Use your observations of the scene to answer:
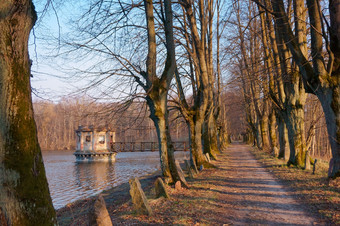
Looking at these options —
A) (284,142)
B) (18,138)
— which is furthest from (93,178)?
(18,138)

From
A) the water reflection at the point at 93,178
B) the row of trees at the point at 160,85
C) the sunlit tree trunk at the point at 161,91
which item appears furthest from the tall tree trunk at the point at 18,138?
the water reflection at the point at 93,178

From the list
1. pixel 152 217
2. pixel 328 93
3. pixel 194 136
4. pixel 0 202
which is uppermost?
pixel 328 93

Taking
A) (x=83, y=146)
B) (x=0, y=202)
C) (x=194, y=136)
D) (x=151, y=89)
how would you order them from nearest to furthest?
1. (x=0, y=202)
2. (x=151, y=89)
3. (x=194, y=136)
4. (x=83, y=146)

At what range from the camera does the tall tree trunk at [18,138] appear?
327 centimetres

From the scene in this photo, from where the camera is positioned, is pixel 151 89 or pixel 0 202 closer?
pixel 0 202

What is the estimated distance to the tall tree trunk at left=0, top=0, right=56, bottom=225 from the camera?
327cm

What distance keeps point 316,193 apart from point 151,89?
574 centimetres

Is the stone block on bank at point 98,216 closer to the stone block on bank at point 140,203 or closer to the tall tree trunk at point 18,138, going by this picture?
the tall tree trunk at point 18,138

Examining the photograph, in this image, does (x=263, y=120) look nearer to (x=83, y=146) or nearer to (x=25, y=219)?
(x=25, y=219)

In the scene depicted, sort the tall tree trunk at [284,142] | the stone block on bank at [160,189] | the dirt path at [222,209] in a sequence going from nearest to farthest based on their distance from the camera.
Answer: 1. the dirt path at [222,209]
2. the stone block on bank at [160,189]
3. the tall tree trunk at [284,142]

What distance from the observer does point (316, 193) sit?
719 cm

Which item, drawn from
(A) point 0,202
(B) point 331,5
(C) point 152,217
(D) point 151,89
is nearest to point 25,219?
(A) point 0,202

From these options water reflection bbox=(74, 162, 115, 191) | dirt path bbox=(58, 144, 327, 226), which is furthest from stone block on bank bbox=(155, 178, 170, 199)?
water reflection bbox=(74, 162, 115, 191)

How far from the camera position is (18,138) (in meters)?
3.41
